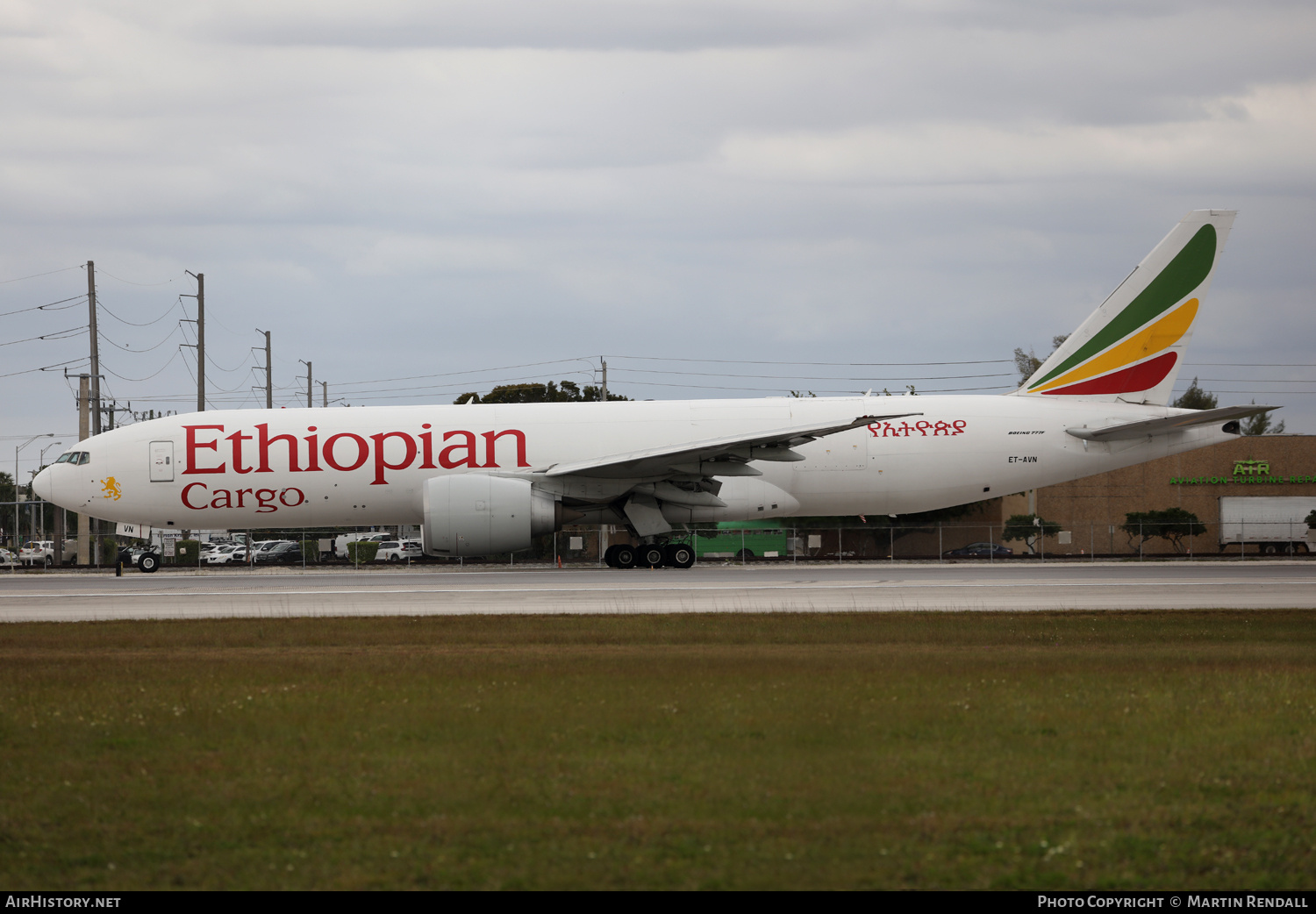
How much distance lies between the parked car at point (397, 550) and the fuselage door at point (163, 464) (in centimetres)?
1819

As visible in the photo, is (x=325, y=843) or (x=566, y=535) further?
(x=566, y=535)

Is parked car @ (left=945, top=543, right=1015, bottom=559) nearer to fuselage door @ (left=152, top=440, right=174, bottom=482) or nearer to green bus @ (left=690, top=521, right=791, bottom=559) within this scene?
green bus @ (left=690, top=521, right=791, bottom=559)

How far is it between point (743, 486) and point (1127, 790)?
22.7 m

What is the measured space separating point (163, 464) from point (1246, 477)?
46056 mm

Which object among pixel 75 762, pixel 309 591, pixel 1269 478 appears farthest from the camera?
pixel 1269 478

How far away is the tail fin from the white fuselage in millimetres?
599

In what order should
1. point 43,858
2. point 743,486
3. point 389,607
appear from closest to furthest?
point 43,858 < point 389,607 < point 743,486

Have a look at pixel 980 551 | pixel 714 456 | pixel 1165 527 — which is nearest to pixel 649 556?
pixel 714 456

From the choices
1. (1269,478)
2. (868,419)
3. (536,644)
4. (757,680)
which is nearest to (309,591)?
(536,644)

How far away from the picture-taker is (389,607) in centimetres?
1814

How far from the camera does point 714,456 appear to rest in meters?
26.8

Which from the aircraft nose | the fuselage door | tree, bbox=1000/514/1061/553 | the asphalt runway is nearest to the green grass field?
the asphalt runway

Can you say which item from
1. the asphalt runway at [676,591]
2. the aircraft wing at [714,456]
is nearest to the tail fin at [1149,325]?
the asphalt runway at [676,591]

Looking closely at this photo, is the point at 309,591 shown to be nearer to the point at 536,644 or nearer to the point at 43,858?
the point at 536,644
